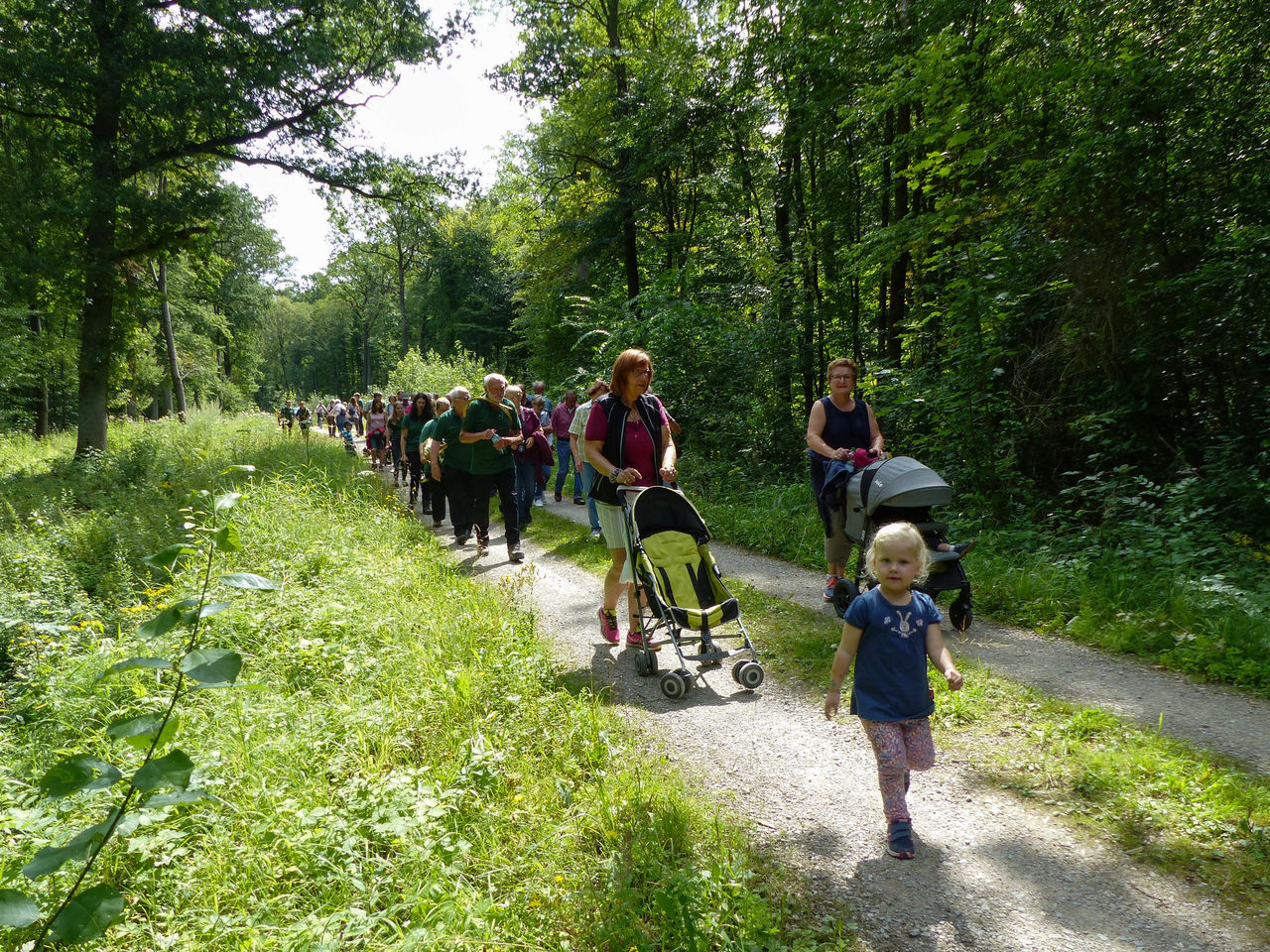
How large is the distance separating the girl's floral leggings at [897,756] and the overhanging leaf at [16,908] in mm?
2760

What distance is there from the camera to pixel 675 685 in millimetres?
4605

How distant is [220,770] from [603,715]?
2.03 meters

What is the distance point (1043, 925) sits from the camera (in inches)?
102

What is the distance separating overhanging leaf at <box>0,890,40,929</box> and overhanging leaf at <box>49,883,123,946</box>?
0.23ft

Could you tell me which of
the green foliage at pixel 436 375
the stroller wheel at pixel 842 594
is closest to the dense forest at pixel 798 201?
the green foliage at pixel 436 375

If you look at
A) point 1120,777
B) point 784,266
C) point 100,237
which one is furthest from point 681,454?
point 100,237

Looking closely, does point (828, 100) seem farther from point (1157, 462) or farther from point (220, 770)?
point (220, 770)

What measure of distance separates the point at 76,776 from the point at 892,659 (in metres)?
2.76

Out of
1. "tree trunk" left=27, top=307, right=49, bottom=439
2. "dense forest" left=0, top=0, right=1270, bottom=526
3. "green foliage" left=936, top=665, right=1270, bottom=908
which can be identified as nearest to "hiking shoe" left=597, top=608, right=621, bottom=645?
"green foliage" left=936, top=665, right=1270, bottom=908

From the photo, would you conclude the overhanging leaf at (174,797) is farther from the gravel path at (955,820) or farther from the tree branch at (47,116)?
the tree branch at (47,116)

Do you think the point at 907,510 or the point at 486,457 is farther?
the point at 486,457

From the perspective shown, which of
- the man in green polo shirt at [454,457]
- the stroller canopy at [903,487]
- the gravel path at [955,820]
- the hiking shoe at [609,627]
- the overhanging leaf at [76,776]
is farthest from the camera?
the man in green polo shirt at [454,457]

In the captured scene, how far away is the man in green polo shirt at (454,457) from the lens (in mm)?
8570

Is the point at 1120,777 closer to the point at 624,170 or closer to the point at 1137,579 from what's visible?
the point at 1137,579
